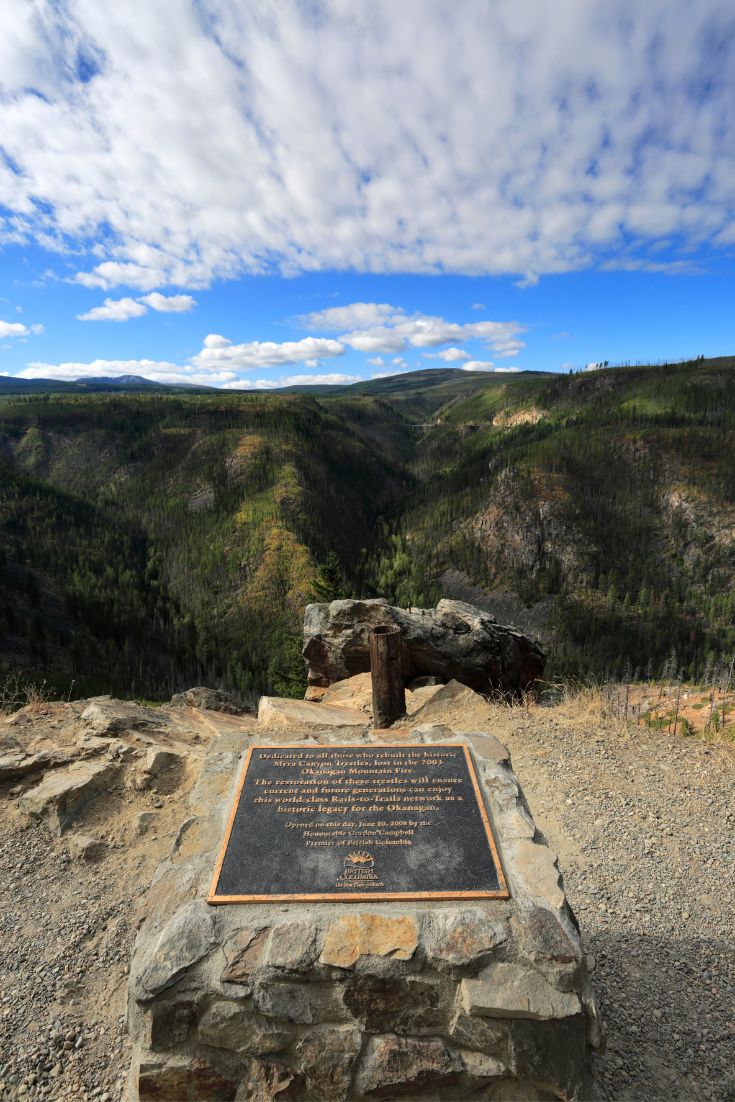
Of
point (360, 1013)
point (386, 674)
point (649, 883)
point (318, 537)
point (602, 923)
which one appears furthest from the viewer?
point (318, 537)

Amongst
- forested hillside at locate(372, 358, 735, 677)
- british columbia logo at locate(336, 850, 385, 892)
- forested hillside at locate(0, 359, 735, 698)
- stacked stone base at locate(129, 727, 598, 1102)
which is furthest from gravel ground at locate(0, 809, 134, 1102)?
forested hillside at locate(372, 358, 735, 677)

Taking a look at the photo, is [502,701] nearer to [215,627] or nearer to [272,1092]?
[272,1092]

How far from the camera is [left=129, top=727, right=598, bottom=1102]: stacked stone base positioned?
Result: 15.0 ft

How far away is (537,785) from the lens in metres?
10.1

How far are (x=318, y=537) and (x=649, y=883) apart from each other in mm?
115542

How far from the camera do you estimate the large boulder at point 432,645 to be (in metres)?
18.7

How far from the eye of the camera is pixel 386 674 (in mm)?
12656

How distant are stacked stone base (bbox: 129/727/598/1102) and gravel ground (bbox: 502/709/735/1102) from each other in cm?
163

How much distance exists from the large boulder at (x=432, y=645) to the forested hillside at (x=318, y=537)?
157ft

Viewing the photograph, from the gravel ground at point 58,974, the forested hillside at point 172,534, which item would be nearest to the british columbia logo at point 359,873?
the gravel ground at point 58,974

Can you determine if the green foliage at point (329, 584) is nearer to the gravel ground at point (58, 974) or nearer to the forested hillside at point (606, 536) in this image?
the gravel ground at point (58, 974)

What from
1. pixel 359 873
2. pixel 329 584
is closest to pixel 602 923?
pixel 359 873

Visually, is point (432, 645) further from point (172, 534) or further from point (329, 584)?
point (172, 534)

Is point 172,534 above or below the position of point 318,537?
above
